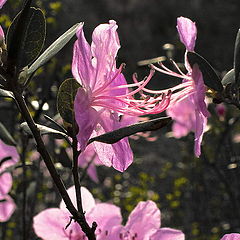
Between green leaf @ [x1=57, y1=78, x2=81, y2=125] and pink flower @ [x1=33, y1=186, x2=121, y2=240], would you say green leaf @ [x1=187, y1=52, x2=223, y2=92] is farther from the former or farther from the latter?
pink flower @ [x1=33, y1=186, x2=121, y2=240]

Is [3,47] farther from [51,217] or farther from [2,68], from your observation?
[51,217]

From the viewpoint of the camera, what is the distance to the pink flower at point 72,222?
4.05 ft

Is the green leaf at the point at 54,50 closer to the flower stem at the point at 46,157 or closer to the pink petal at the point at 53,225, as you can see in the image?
the flower stem at the point at 46,157

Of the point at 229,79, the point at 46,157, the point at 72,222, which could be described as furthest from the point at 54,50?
the point at 72,222

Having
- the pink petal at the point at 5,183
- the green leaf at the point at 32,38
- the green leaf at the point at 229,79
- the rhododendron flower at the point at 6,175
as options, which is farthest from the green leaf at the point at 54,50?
the pink petal at the point at 5,183

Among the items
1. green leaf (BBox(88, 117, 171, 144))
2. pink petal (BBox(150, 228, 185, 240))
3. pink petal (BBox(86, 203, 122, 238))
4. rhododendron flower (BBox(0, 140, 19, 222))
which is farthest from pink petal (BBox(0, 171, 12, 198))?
green leaf (BBox(88, 117, 171, 144))

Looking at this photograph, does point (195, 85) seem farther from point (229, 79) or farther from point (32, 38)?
point (32, 38)

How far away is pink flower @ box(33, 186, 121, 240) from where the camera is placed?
1.23 metres

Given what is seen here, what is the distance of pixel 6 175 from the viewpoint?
1.82 m

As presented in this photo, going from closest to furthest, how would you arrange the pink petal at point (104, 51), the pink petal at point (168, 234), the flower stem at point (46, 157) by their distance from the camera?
1. the flower stem at point (46, 157)
2. the pink petal at point (104, 51)
3. the pink petal at point (168, 234)

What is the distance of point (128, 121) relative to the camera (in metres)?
1.20

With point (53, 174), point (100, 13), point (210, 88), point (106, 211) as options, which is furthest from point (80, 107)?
point (100, 13)

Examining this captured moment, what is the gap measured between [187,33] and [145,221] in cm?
42

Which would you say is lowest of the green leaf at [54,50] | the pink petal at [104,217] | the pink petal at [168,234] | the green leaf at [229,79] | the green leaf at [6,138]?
the pink petal at [168,234]
